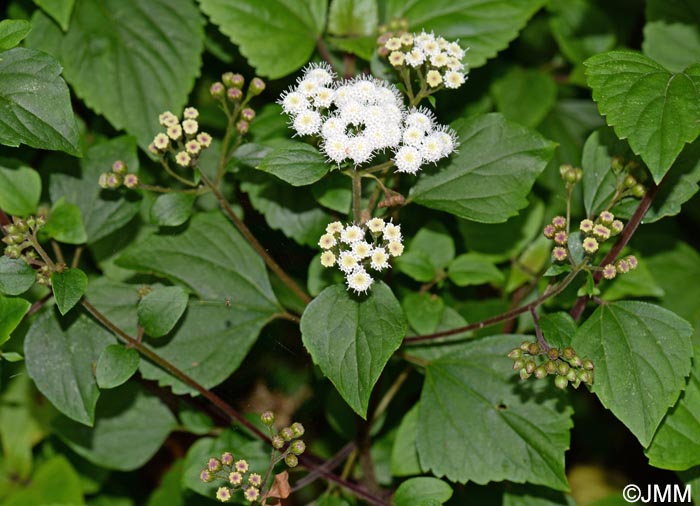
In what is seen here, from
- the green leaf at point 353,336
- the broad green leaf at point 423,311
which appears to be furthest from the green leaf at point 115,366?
the broad green leaf at point 423,311

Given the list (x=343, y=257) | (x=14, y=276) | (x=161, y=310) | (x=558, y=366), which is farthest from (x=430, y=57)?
(x=14, y=276)

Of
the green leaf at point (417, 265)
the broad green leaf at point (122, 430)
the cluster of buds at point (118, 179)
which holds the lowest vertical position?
the broad green leaf at point (122, 430)

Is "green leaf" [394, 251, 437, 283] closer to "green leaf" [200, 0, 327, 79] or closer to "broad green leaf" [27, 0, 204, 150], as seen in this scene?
"green leaf" [200, 0, 327, 79]

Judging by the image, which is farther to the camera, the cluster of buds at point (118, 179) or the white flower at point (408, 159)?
the cluster of buds at point (118, 179)

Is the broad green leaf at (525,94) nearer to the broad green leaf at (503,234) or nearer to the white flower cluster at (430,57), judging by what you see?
the broad green leaf at (503,234)

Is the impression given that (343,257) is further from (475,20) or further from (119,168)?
(475,20)
